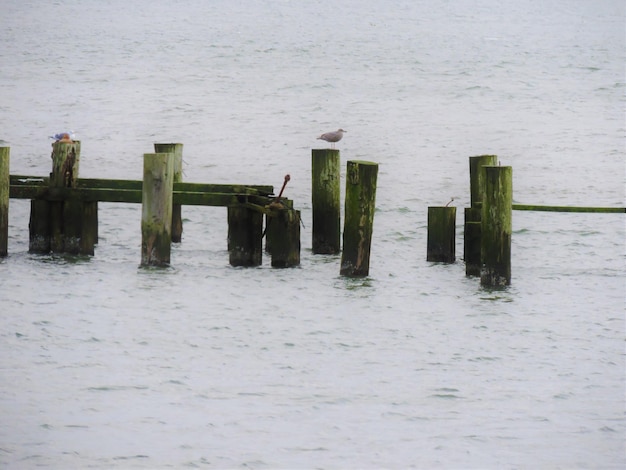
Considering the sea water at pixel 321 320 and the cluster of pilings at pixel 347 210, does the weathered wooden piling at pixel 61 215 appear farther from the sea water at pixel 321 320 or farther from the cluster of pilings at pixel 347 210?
the cluster of pilings at pixel 347 210

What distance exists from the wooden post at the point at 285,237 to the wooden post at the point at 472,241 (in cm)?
211

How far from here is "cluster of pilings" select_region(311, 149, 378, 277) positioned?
589 inches

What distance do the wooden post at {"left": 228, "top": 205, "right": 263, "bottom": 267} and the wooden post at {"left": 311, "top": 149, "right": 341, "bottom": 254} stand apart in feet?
4.40

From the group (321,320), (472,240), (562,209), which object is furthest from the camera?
(562,209)

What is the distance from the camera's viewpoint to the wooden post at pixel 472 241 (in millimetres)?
16078

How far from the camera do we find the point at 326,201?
55.9ft

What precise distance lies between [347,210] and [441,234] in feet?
8.23

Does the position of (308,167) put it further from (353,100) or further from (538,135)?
(353,100)

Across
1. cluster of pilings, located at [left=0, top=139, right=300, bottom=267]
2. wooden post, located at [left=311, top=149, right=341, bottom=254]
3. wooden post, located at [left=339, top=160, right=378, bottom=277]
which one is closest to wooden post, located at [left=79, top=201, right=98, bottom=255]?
cluster of pilings, located at [left=0, top=139, right=300, bottom=267]

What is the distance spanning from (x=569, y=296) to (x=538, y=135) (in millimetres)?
21340

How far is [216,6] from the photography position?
74.2 meters

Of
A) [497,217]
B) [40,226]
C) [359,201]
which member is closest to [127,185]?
[40,226]

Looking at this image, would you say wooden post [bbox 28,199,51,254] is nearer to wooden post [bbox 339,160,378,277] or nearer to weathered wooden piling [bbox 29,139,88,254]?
weathered wooden piling [bbox 29,139,88,254]

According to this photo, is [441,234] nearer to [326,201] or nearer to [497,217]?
[326,201]
